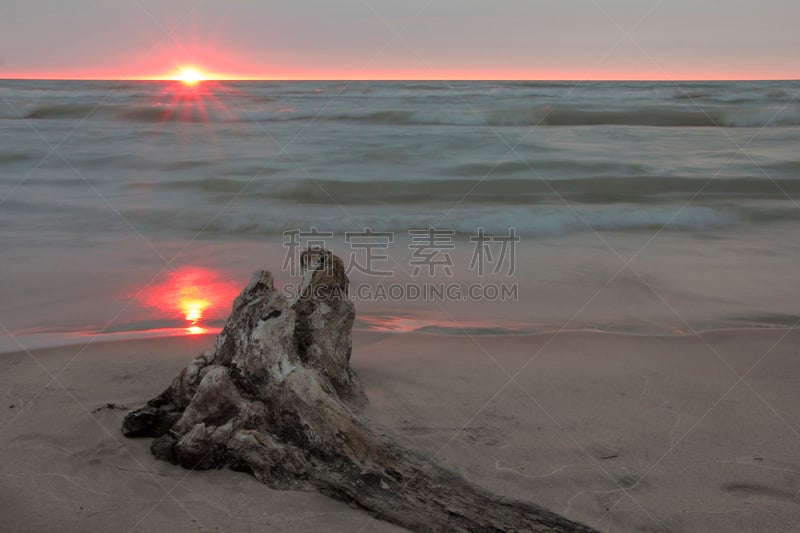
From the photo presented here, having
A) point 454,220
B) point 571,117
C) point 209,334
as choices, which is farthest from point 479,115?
point 209,334

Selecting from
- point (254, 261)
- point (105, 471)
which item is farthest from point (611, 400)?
point (254, 261)

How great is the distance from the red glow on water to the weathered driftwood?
1555 mm

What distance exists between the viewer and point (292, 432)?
2572 millimetres

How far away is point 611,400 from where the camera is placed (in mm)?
3414

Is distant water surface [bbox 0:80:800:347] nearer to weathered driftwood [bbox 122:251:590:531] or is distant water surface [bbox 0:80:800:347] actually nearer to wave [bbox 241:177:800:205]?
wave [bbox 241:177:800:205]

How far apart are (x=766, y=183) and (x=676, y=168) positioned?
6.04ft

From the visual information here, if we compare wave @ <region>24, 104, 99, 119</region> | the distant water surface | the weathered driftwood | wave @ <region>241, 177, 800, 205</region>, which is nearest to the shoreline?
the distant water surface

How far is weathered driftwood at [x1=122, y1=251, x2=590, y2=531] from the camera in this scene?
2330 millimetres

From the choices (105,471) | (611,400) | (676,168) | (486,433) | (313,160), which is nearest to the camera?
(105,471)

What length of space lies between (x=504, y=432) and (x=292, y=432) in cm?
99

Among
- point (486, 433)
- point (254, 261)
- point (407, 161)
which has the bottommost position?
point (486, 433)

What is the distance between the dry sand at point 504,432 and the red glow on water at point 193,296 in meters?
0.72

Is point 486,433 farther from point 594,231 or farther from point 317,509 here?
point 594,231

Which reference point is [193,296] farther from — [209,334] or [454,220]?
[454,220]
